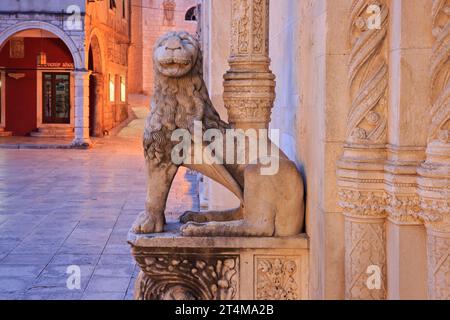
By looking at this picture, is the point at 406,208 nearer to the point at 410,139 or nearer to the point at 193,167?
the point at 410,139

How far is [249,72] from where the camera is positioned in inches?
129

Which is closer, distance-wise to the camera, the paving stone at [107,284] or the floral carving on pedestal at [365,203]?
the floral carving on pedestal at [365,203]

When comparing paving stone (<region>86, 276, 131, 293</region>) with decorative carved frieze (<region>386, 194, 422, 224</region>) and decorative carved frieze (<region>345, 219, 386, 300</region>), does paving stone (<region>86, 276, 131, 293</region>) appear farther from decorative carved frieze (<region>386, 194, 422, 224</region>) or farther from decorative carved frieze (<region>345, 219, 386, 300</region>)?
decorative carved frieze (<region>386, 194, 422, 224</region>)

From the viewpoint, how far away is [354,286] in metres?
2.52

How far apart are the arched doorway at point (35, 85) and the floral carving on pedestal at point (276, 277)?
20.8 metres

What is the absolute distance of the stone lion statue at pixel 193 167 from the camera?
3.13 meters

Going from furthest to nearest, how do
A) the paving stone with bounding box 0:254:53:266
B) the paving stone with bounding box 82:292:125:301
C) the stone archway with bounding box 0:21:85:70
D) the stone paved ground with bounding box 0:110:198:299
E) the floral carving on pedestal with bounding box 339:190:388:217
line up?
the stone archway with bounding box 0:21:85:70 < the paving stone with bounding box 0:254:53:266 < the stone paved ground with bounding box 0:110:198:299 < the paving stone with bounding box 82:292:125:301 < the floral carving on pedestal with bounding box 339:190:388:217

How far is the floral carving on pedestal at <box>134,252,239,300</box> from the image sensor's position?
3.10 m

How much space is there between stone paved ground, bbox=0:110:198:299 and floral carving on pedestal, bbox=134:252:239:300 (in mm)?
1552

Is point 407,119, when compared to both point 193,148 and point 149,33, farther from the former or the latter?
point 149,33

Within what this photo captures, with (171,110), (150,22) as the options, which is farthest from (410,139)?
(150,22)

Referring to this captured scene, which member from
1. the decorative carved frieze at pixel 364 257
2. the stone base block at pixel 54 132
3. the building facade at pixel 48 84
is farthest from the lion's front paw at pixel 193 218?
the stone base block at pixel 54 132

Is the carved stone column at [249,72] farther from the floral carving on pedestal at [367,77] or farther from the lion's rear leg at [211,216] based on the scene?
the floral carving on pedestal at [367,77]

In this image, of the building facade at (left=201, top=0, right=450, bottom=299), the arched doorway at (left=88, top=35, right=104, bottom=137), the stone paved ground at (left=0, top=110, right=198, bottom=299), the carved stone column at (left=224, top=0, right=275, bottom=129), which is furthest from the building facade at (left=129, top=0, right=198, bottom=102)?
the building facade at (left=201, top=0, right=450, bottom=299)
